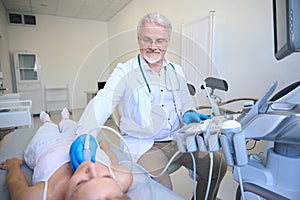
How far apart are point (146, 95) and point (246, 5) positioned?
1880mm

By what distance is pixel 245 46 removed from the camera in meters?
2.16

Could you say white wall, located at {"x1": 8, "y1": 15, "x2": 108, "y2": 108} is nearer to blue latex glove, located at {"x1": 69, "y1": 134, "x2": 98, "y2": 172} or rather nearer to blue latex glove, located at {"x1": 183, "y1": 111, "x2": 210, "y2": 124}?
blue latex glove, located at {"x1": 69, "y1": 134, "x2": 98, "y2": 172}

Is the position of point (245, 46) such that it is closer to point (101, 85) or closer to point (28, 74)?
point (101, 85)

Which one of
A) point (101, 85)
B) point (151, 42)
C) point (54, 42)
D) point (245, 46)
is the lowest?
point (101, 85)

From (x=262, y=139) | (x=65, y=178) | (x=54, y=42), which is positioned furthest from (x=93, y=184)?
(x=54, y=42)

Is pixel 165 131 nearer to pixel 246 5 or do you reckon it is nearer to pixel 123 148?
pixel 123 148

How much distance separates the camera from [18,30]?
5156 millimetres

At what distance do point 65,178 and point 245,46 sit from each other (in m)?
2.04

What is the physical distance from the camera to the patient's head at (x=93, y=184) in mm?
696

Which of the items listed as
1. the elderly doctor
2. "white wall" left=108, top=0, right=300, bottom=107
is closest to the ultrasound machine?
the elderly doctor

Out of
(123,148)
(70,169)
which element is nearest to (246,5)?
(123,148)

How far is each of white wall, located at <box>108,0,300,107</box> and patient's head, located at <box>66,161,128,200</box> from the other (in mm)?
1262

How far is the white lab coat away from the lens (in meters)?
0.78

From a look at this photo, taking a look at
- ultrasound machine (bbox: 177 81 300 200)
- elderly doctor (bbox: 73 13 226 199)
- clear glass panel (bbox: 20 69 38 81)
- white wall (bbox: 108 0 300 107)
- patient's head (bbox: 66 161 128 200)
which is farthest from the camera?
clear glass panel (bbox: 20 69 38 81)
